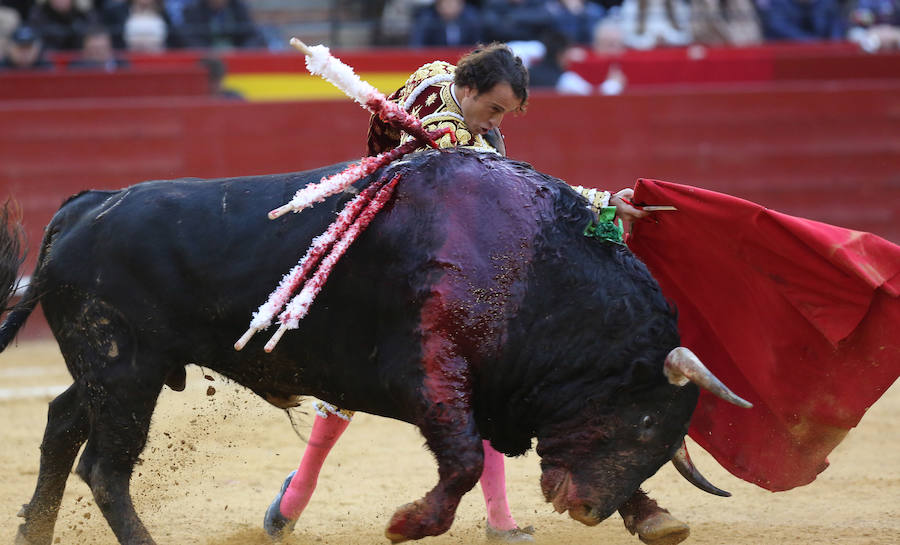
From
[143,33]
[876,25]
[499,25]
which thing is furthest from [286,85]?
[876,25]

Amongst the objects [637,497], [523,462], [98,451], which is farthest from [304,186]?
[523,462]

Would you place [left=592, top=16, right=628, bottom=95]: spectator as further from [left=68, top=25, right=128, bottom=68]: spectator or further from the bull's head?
the bull's head

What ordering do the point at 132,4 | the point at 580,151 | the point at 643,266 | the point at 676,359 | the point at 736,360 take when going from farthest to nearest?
the point at 132,4, the point at 580,151, the point at 736,360, the point at 643,266, the point at 676,359

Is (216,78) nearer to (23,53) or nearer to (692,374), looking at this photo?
(23,53)

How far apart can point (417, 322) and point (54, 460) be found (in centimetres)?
132

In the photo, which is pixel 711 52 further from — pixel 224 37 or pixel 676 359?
pixel 676 359

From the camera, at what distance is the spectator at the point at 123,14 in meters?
9.53

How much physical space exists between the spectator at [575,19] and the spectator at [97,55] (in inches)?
148

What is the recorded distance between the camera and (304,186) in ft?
10.7

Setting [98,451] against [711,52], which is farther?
[711,52]

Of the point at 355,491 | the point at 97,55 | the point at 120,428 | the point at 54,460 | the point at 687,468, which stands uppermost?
the point at 120,428

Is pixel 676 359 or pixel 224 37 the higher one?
pixel 676 359

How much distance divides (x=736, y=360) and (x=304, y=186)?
137 cm

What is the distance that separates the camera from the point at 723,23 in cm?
1088
